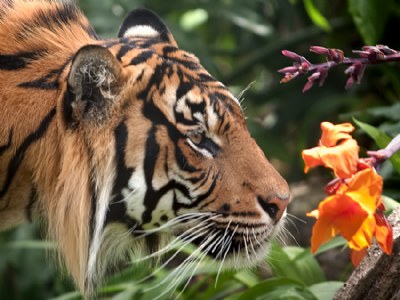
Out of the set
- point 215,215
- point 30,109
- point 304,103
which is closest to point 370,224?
point 215,215

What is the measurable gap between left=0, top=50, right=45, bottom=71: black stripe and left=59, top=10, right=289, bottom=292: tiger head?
247 millimetres

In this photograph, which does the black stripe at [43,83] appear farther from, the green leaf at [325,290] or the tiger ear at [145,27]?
the green leaf at [325,290]

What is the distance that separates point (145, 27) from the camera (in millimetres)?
3314

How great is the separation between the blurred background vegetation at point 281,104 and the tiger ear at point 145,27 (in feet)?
2.86

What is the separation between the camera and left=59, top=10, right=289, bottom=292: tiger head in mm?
2846

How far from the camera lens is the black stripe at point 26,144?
9.64ft

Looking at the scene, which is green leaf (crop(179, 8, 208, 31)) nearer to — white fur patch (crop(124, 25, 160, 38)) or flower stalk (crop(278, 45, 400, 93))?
white fur patch (crop(124, 25, 160, 38))

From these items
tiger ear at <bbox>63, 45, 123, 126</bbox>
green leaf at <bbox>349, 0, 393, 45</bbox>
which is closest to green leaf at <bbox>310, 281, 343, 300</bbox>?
tiger ear at <bbox>63, 45, 123, 126</bbox>

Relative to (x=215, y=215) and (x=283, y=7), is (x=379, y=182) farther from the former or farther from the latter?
(x=283, y=7)

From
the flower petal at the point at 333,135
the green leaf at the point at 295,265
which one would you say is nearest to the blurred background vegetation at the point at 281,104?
the green leaf at the point at 295,265

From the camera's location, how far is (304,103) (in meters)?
6.72

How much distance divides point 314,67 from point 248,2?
4644 mm

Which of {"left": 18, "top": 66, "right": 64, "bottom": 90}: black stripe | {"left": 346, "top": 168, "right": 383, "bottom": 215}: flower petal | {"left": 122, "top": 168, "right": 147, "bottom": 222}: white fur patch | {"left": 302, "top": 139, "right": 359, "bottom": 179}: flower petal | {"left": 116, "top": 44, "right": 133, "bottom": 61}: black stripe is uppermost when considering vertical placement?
{"left": 18, "top": 66, "right": 64, "bottom": 90}: black stripe

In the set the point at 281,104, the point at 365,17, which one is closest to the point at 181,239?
the point at 365,17
